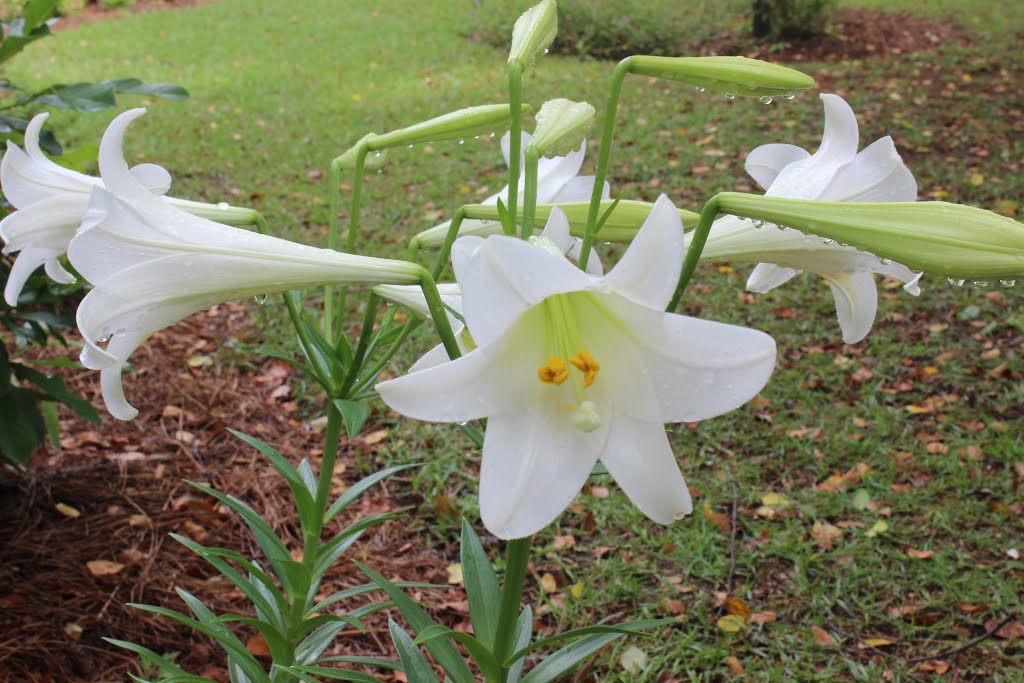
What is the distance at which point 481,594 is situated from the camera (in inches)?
52.9

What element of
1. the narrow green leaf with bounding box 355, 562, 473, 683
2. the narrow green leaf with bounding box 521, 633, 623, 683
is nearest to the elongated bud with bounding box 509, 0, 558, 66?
the narrow green leaf with bounding box 355, 562, 473, 683

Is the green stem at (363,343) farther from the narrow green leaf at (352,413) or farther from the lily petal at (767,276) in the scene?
the lily petal at (767,276)

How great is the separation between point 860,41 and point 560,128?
26.2 feet

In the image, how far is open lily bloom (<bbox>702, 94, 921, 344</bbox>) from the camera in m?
1.11

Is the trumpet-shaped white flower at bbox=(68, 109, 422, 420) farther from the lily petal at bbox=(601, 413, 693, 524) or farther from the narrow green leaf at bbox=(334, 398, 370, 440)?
the narrow green leaf at bbox=(334, 398, 370, 440)

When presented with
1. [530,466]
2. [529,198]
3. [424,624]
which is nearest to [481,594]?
[424,624]

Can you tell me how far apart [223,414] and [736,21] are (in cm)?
767

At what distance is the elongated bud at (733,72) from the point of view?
1062 mm

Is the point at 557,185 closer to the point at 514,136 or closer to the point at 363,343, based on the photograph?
the point at 514,136

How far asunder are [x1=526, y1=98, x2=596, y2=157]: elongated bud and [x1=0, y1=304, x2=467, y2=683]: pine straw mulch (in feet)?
5.60

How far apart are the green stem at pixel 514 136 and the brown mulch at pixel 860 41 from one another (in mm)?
7223

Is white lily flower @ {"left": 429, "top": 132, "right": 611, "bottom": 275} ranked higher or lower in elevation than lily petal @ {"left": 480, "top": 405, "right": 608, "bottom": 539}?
higher

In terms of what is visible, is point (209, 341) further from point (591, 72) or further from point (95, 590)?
point (591, 72)

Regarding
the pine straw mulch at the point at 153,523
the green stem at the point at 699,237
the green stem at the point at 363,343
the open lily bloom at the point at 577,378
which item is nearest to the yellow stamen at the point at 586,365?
the open lily bloom at the point at 577,378
